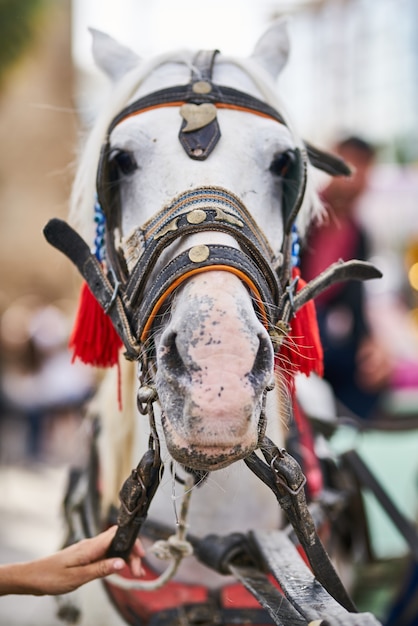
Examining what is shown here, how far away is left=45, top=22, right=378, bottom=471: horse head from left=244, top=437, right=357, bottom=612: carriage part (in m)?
0.07

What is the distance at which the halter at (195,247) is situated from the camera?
111cm

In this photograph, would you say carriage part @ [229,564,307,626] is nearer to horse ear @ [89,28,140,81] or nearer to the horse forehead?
the horse forehead

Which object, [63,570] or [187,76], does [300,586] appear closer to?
[63,570]

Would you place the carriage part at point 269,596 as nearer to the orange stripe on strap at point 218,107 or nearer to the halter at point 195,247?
the halter at point 195,247

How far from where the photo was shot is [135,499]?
1.18 metres

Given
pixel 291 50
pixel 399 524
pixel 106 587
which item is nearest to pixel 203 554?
pixel 106 587

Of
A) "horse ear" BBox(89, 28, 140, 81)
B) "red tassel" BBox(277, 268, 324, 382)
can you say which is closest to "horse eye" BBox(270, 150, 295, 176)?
"red tassel" BBox(277, 268, 324, 382)

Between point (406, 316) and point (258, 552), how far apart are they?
570 centimetres

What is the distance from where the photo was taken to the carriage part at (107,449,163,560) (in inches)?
45.5

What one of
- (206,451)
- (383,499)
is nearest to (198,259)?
(206,451)

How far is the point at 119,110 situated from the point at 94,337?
A: 527mm

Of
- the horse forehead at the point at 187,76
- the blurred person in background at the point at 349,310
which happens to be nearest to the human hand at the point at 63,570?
the horse forehead at the point at 187,76

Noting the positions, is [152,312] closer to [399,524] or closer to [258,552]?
[258,552]

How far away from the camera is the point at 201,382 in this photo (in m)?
0.97
